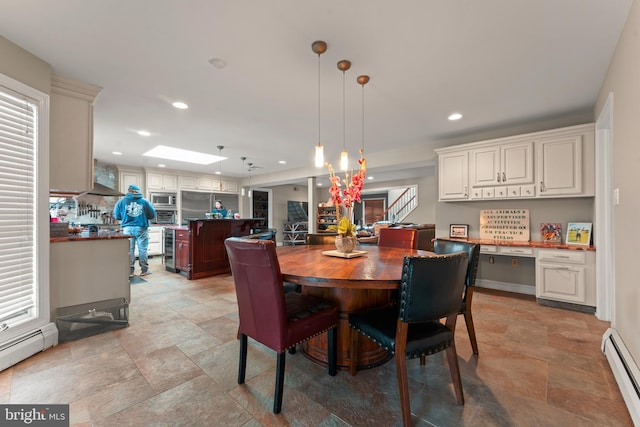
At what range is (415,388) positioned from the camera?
64.7 inches

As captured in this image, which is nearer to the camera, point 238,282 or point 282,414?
point 282,414

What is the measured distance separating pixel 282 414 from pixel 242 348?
441mm

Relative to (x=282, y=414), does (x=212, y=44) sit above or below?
above

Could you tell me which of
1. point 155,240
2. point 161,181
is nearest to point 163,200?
point 161,181

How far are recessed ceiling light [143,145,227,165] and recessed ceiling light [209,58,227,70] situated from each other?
10.3 feet

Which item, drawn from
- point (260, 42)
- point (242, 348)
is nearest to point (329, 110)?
point (260, 42)

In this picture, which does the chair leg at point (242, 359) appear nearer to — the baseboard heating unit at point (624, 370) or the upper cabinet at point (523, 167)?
the baseboard heating unit at point (624, 370)

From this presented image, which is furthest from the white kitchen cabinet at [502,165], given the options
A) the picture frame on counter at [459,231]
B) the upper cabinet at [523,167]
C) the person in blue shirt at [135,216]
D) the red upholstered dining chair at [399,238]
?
the person in blue shirt at [135,216]

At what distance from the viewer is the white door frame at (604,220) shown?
2668 millimetres

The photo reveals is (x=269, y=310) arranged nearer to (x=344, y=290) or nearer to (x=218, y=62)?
(x=344, y=290)

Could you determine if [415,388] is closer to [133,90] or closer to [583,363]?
[583,363]

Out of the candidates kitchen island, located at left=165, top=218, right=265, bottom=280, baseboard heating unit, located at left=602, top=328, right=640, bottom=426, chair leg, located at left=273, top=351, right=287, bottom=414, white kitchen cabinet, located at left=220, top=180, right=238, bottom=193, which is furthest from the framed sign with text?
white kitchen cabinet, located at left=220, top=180, right=238, bottom=193

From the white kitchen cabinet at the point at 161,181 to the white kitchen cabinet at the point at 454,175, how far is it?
6.28m

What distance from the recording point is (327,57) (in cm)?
213
